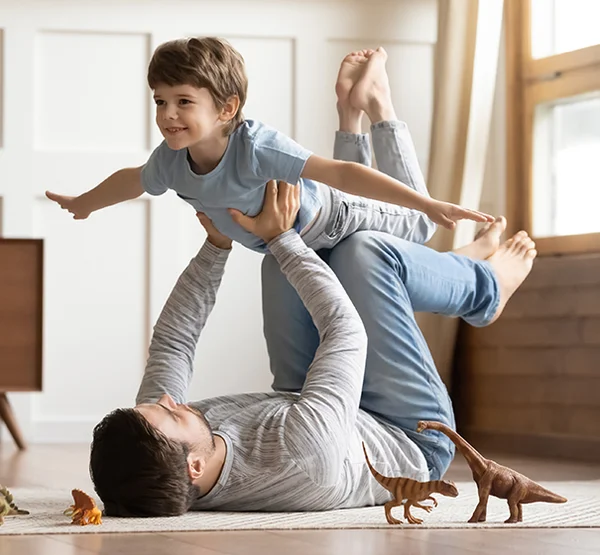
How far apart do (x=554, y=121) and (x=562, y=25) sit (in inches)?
12.7

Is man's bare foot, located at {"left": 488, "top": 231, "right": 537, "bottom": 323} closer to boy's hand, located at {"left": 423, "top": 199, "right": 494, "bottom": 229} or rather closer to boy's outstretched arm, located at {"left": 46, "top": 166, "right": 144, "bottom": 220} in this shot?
boy's hand, located at {"left": 423, "top": 199, "right": 494, "bottom": 229}

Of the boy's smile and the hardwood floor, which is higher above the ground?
the boy's smile

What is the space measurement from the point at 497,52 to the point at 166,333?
2.07 meters

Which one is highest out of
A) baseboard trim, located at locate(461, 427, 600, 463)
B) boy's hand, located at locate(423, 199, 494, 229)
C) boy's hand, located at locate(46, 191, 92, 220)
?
boy's hand, located at locate(46, 191, 92, 220)

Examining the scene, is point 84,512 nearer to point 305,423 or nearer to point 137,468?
point 137,468

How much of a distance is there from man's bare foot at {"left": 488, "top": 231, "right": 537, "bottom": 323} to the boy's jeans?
0.17 meters

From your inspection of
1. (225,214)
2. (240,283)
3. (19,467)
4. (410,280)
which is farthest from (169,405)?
(240,283)

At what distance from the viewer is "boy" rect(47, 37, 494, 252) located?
6.15ft

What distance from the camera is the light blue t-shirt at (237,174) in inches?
77.0

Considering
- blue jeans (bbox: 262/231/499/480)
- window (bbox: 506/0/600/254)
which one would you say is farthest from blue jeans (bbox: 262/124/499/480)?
window (bbox: 506/0/600/254)

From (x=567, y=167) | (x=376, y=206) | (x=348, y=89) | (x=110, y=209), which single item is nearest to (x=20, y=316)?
(x=110, y=209)

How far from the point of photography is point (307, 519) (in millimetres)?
1705

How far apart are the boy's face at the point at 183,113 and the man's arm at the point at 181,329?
0.31 meters

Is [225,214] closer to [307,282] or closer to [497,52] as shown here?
[307,282]
